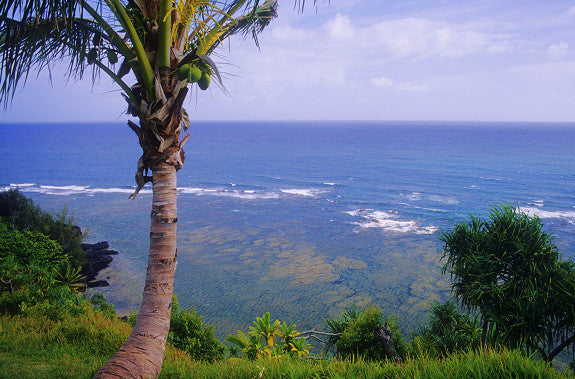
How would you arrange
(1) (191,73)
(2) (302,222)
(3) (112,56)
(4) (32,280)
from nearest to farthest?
(1) (191,73) → (3) (112,56) → (4) (32,280) → (2) (302,222)

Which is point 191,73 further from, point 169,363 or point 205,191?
point 205,191

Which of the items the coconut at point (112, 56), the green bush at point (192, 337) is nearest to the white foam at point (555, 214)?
the green bush at point (192, 337)

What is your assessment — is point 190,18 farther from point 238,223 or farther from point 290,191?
point 290,191

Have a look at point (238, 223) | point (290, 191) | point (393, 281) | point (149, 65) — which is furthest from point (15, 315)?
point (290, 191)

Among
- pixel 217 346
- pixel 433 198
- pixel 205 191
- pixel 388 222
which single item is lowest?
pixel 388 222

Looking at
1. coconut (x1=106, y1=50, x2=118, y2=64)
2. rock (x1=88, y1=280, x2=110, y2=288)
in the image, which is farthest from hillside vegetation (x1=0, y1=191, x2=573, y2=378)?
rock (x1=88, y1=280, x2=110, y2=288)

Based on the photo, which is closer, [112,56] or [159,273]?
[159,273]

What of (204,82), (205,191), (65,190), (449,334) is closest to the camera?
(204,82)

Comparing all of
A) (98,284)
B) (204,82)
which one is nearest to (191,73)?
(204,82)
